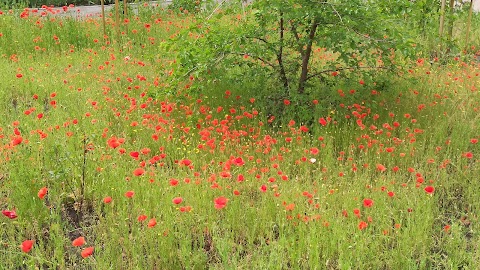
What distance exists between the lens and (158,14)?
9.55m

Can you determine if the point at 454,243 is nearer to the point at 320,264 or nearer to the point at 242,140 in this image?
the point at 320,264

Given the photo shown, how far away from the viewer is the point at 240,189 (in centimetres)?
332

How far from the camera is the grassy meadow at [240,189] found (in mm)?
2660

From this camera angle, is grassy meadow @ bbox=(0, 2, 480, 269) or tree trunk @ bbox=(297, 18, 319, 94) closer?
grassy meadow @ bbox=(0, 2, 480, 269)

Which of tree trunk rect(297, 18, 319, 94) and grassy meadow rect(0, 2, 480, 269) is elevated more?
tree trunk rect(297, 18, 319, 94)

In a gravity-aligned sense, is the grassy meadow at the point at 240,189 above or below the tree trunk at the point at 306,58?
below

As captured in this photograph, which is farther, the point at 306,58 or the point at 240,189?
the point at 306,58

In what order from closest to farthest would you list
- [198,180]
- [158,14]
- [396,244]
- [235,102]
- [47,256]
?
[47,256], [396,244], [198,180], [235,102], [158,14]

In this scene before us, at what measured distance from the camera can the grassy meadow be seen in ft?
8.73

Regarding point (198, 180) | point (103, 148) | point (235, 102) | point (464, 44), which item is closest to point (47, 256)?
point (198, 180)

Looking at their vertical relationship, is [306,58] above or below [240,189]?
above

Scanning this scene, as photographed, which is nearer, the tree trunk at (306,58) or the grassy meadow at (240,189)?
the grassy meadow at (240,189)

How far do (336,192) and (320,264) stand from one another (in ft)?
2.48

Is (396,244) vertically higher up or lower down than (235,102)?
lower down
